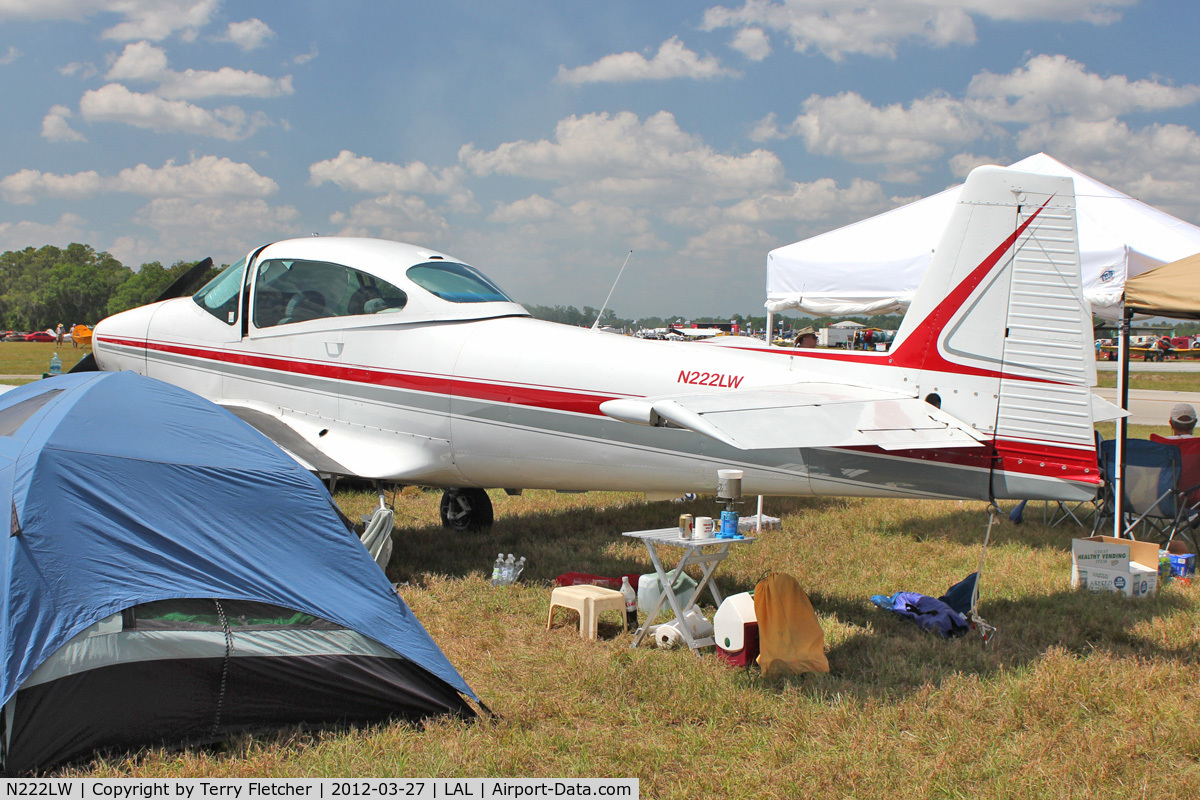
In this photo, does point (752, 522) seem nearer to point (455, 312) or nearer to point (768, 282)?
point (455, 312)

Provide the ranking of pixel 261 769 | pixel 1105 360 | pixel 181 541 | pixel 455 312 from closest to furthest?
pixel 261 769 < pixel 181 541 < pixel 455 312 < pixel 1105 360

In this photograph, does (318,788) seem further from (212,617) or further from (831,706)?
(831,706)

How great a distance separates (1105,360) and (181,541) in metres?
49.1

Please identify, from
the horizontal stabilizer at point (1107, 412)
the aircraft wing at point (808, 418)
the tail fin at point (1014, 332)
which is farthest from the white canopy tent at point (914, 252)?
the aircraft wing at point (808, 418)

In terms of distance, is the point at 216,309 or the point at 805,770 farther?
the point at 216,309

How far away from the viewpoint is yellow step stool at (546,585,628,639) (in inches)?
198

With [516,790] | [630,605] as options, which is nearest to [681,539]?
[630,605]

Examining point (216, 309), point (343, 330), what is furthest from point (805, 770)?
point (216, 309)

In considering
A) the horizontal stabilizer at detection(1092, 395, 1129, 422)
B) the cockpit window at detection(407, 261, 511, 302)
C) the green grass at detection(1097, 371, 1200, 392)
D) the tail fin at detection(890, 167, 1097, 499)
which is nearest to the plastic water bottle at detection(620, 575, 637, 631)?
the tail fin at detection(890, 167, 1097, 499)

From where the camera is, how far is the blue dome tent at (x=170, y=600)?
3299 millimetres

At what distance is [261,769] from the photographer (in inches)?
132

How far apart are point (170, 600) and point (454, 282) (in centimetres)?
350

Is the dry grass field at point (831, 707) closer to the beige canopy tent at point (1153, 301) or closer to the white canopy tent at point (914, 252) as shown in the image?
the beige canopy tent at point (1153, 301)

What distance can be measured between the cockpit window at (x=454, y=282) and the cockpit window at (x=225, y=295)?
1.59 metres
